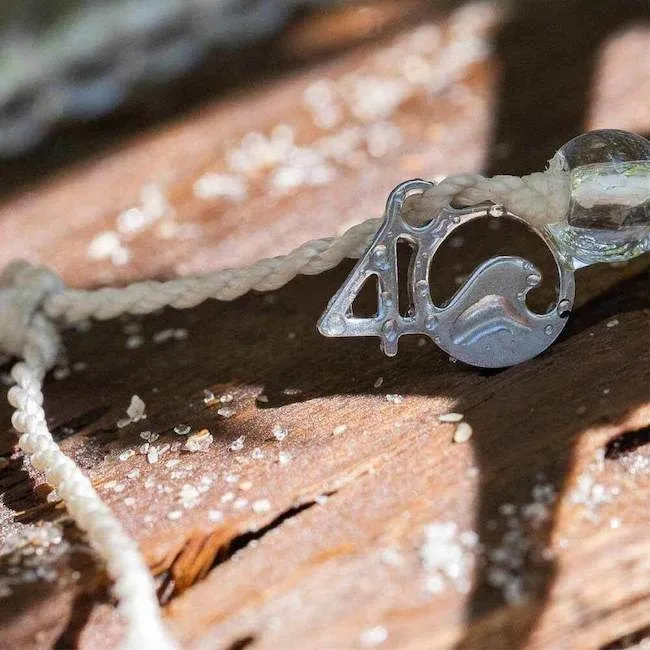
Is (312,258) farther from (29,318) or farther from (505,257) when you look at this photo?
(29,318)

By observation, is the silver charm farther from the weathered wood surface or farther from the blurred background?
the blurred background

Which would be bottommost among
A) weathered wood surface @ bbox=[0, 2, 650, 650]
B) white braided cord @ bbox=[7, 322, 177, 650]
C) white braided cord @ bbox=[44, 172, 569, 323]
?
weathered wood surface @ bbox=[0, 2, 650, 650]

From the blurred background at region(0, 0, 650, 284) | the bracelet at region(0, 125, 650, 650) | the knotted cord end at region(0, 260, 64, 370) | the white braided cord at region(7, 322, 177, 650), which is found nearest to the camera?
the white braided cord at region(7, 322, 177, 650)

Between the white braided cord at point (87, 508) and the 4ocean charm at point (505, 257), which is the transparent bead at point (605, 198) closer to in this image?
the 4ocean charm at point (505, 257)

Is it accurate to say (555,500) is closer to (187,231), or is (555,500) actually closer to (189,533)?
(189,533)

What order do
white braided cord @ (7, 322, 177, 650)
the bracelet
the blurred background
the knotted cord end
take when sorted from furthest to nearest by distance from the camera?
the blurred background
the knotted cord end
the bracelet
white braided cord @ (7, 322, 177, 650)

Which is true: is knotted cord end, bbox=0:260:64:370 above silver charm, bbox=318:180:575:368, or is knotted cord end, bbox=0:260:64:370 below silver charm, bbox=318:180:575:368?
above

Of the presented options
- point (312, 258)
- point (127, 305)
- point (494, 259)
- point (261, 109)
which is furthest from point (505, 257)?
point (261, 109)

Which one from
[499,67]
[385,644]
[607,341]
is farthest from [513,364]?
[499,67]

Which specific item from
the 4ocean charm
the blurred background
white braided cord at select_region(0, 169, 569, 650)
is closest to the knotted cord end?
white braided cord at select_region(0, 169, 569, 650)
